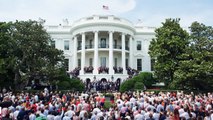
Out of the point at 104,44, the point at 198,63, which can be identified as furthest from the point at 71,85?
the point at 198,63

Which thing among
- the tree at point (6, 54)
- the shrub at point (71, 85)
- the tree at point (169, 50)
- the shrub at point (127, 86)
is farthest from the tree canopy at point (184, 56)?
the tree at point (6, 54)

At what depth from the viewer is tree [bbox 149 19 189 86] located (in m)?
32.3

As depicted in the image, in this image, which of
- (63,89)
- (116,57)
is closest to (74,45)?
(116,57)

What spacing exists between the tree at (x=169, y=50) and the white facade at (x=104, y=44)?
8494 millimetres

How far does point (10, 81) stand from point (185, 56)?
74.1 feet

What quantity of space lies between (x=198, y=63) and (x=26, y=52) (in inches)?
843

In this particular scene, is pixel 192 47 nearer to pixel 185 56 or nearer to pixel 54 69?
pixel 185 56

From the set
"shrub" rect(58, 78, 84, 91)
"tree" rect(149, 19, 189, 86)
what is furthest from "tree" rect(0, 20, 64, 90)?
"tree" rect(149, 19, 189, 86)

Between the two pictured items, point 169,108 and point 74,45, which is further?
point 74,45

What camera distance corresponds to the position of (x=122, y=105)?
48.3ft

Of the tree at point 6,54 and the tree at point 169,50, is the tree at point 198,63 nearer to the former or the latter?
the tree at point 169,50

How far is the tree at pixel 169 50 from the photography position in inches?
1272

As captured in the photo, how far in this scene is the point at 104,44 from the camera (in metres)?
44.5

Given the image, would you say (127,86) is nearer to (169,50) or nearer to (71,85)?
(169,50)
